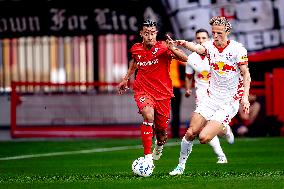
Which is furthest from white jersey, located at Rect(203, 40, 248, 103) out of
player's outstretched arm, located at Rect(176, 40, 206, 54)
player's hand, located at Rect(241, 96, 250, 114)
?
player's hand, located at Rect(241, 96, 250, 114)

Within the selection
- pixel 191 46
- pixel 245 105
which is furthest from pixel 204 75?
pixel 245 105

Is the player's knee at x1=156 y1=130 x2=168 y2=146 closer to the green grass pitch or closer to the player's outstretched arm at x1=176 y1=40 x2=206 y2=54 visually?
the green grass pitch

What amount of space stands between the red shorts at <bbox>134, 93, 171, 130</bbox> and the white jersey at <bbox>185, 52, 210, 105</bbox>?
3653 millimetres

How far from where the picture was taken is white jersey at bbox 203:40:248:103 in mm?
15414

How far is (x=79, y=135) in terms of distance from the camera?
2916cm

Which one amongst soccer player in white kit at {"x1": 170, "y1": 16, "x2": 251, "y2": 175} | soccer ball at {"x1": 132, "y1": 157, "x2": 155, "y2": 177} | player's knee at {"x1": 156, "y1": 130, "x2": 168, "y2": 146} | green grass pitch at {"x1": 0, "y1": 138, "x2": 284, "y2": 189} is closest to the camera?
green grass pitch at {"x1": 0, "y1": 138, "x2": 284, "y2": 189}

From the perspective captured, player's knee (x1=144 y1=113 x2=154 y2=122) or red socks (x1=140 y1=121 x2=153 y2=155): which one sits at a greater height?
player's knee (x1=144 y1=113 x2=154 y2=122)

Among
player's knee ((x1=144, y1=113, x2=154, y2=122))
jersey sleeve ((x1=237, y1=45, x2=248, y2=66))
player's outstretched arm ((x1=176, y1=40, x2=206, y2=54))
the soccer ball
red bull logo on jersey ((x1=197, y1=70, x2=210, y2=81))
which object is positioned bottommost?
the soccer ball

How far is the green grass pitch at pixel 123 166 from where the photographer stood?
13.9 metres

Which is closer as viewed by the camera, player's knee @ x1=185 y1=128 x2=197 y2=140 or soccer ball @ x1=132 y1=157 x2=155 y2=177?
soccer ball @ x1=132 y1=157 x2=155 y2=177

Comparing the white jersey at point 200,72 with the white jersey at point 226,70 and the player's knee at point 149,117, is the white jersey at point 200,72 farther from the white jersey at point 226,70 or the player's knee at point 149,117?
the player's knee at point 149,117

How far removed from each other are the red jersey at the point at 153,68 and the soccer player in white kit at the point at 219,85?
2.46 ft

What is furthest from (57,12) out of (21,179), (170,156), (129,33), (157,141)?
(21,179)

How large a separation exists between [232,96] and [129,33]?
17.5 meters
